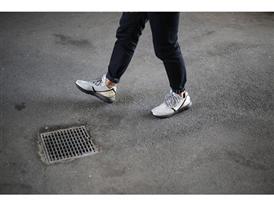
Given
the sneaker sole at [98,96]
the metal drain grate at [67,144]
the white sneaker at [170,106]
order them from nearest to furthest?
1. the metal drain grate at [67,144]
2. the white sneaker at [170,106]
3. the sneaker sole at [98,96]

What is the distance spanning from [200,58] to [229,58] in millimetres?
331

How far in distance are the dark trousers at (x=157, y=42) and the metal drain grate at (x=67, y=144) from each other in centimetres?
59

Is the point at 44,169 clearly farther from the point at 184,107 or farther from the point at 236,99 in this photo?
the point at 236,99

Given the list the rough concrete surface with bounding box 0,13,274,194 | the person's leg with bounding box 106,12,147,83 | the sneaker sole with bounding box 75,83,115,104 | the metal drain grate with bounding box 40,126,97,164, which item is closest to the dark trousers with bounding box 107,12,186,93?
the person's leg with bounding box 106,12,147,83

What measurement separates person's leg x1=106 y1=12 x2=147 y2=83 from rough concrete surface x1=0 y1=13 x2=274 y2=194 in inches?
14.3

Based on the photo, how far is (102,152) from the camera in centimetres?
281

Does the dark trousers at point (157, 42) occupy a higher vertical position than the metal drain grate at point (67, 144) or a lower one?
higher

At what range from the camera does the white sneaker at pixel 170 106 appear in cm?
320

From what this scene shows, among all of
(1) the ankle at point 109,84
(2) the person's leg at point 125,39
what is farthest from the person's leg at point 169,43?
(1) the ankle at point 109,84

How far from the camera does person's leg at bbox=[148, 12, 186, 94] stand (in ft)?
8.50

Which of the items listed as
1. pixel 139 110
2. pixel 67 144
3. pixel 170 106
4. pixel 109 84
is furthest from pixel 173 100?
pixel 67 144

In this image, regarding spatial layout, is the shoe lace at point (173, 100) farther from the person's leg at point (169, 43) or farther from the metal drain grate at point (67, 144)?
the metal drain grate at point (67, 144)

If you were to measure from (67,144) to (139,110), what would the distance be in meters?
0.75
